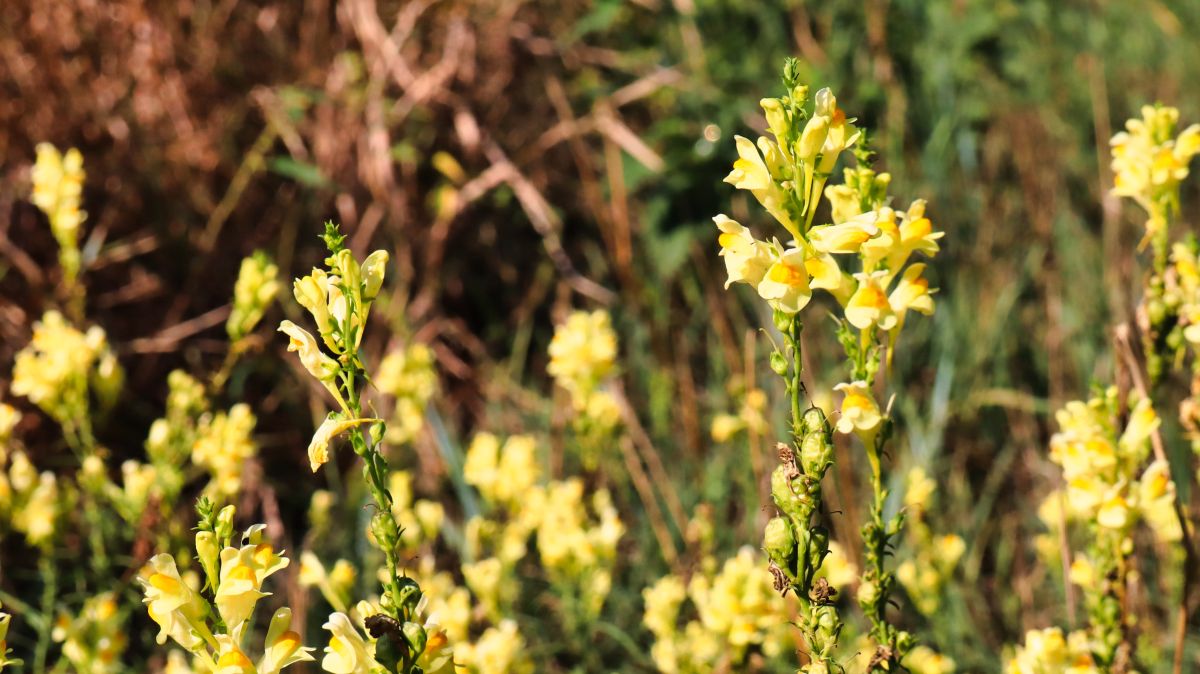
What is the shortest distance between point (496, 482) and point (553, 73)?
222cm

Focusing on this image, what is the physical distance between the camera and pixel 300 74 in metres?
4.37

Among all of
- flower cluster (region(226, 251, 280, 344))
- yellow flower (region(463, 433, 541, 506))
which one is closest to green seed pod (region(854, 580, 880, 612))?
flower cluster (region(226, 251, 280, 344))

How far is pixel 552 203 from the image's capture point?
4.61 m

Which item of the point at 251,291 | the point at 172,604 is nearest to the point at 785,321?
the point at 172,604

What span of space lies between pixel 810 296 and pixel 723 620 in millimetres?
1018

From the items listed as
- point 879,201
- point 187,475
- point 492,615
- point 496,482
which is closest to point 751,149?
point 879,201

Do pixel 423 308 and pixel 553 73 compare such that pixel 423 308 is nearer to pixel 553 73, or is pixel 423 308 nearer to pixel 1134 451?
pixel 553 73

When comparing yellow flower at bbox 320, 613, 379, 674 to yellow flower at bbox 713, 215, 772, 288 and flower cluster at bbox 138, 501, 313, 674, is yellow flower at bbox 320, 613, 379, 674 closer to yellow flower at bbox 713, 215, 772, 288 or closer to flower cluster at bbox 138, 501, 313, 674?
flower cluster at bbox 138, 501, 313, 674

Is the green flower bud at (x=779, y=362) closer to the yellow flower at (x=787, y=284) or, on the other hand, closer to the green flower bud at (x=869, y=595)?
the yellow flower at (x=787, y=284)

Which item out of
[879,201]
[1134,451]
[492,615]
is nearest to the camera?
[879,201]

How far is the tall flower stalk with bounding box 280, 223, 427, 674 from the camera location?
1.34m

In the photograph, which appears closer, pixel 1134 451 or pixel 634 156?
pixel 1134 451

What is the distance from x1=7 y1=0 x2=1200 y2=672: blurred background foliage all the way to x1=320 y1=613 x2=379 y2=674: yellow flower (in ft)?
5.92

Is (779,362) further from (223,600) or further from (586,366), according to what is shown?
(586,366)
